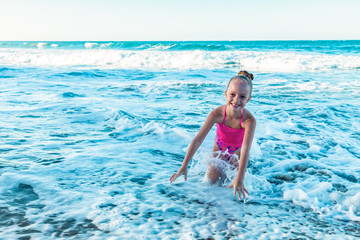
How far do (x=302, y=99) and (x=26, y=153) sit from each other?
7.15m

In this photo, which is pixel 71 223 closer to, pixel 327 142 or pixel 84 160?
pixel 84 160

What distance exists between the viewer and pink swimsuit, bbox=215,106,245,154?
347cm

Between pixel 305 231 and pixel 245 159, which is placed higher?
pixel 245 159

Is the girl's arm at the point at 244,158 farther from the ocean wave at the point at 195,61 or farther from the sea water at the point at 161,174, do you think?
the ocean wave at the point at 195,61

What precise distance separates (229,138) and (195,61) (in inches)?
818

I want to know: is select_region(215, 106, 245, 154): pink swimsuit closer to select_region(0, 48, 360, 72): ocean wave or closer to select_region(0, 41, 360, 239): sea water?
select_region(0, 41, 360, 239): sea water

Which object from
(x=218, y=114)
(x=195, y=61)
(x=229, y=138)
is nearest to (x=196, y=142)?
(x=218, y=114)

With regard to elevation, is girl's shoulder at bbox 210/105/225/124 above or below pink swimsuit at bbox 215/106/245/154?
above

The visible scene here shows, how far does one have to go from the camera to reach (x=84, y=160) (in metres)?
3.98

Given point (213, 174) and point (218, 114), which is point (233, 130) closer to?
point (218, 114)

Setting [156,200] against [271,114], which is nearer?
[156,200]

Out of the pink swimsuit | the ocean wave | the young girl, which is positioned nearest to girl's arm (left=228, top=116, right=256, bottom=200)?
the young girl

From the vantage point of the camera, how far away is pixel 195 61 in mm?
23781

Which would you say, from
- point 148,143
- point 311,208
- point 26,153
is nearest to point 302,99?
point 148,143
